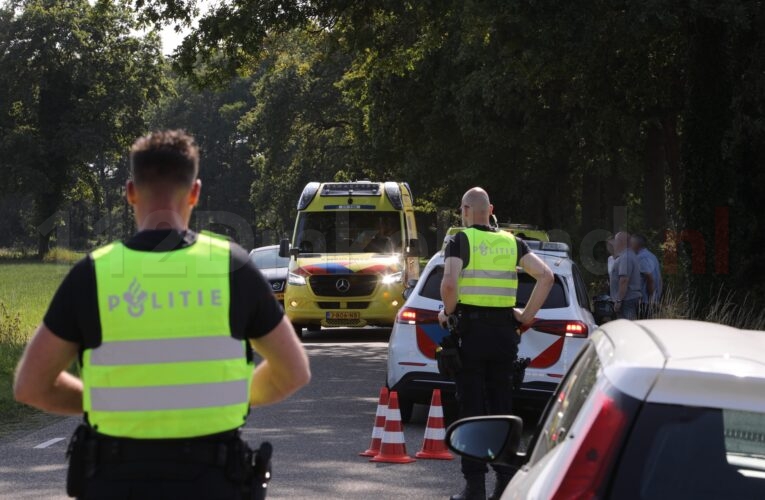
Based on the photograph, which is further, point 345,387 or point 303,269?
point 303,269

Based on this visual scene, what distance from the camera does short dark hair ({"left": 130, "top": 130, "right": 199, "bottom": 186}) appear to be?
147 inches

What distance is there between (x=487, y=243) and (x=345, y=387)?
22.9ft

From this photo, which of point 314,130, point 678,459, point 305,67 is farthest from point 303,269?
point 314,130

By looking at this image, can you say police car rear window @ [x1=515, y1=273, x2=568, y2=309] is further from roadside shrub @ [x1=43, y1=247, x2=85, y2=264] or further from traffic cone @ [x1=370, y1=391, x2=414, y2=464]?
roadside shrub @ [x1=43, y1=247, x2=85, y2=264]

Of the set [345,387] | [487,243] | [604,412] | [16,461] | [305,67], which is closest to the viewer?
[604,412]

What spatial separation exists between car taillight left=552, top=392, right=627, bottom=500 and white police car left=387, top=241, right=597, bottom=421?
817 cm

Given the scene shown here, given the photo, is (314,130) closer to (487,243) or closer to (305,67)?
(305,67)

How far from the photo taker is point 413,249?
920 inches

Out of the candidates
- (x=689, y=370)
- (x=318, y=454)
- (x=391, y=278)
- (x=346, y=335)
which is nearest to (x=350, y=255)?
(x=391, y=278)

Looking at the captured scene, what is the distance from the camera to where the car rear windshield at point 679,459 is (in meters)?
3.12

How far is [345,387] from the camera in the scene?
1555 cm

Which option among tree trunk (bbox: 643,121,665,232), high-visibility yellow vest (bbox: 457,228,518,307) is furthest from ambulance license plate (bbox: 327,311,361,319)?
tree trunk (bbox: 643,121,665,232)

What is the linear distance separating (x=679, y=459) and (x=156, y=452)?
1295 millimetres

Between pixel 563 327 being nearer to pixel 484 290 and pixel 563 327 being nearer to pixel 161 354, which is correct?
pixel 484 290
